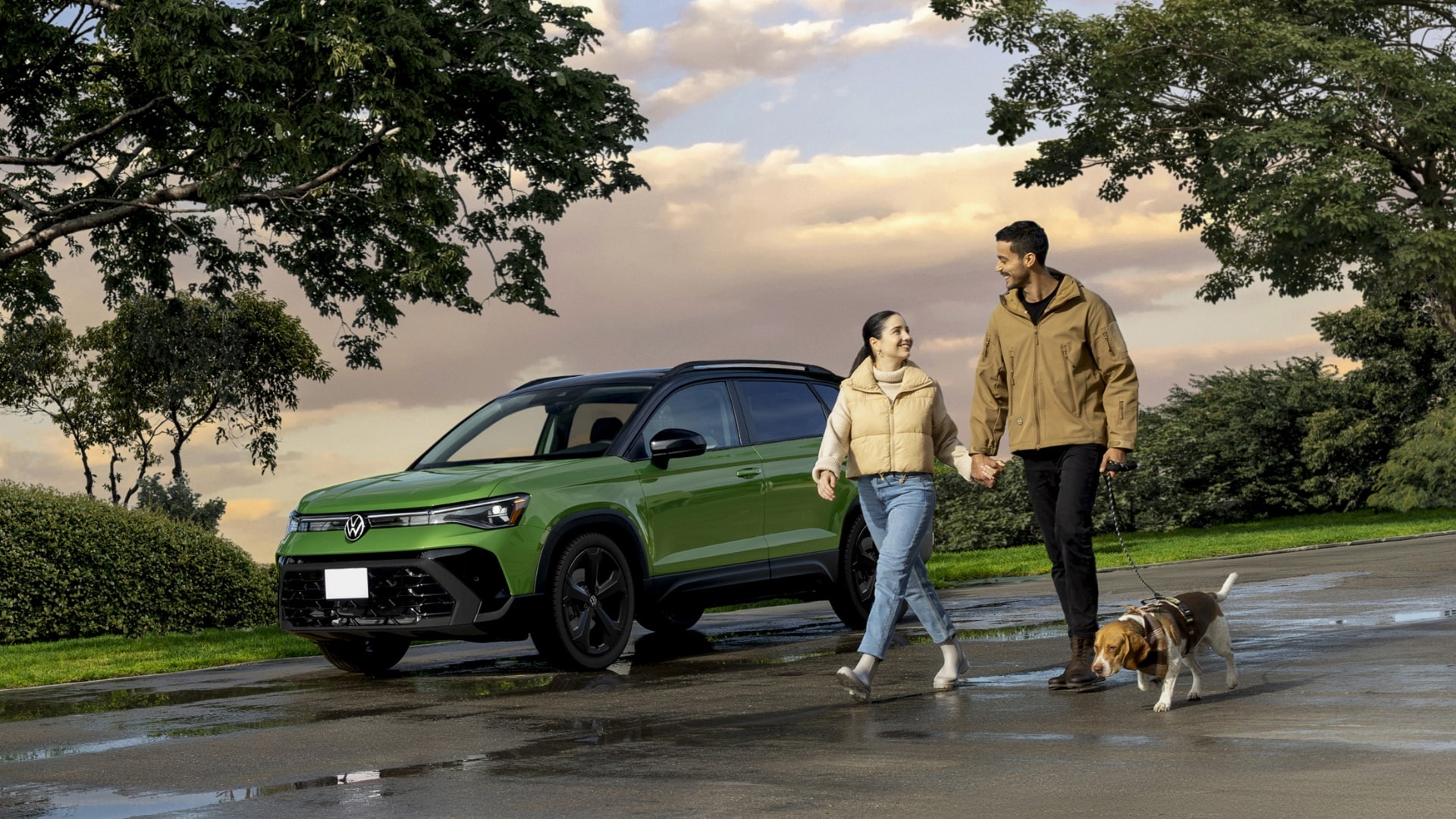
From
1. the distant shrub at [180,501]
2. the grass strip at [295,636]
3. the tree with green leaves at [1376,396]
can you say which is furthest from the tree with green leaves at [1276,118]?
the distant shrub at [180,501]

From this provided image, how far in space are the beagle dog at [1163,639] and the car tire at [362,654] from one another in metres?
5.55

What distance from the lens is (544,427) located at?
11.7 m

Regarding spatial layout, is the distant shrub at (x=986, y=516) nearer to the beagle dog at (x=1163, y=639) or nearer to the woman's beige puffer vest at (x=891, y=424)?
the woman's beige puffer vest at (x=891, y=424)

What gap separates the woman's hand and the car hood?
2457mm

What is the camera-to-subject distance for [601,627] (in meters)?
10.5

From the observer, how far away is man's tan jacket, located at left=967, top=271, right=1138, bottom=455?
8.20m

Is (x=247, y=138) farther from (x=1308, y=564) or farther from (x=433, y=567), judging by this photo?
(x=1308, y=564)

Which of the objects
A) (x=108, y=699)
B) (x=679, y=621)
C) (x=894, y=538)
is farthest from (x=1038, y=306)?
(x=108, y=699)

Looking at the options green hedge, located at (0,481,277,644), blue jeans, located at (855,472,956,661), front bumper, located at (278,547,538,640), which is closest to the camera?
blue jeans, located at (855,472,956,661)

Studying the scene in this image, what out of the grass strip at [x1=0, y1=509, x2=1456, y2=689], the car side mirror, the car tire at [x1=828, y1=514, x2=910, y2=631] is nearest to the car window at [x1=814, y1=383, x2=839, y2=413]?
the car tire at [x1=828, y1=514, x2=910, y2=631]

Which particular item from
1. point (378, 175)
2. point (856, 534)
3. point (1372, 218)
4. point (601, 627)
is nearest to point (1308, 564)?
point (856, 534)

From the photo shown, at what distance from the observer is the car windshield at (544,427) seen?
11281mm

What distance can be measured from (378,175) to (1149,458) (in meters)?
20.2

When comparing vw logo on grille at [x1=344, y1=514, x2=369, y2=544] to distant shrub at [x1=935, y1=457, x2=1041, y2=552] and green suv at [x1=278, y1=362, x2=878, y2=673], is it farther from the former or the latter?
distant shrub at [x1=935, y1=457, x2=1041, y2=552]
